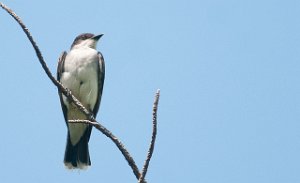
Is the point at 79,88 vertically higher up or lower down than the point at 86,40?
lower down

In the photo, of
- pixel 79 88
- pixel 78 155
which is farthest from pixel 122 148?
pixel 79 88

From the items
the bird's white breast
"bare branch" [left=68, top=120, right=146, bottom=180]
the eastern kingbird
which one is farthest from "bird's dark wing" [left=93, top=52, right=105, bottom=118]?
"bare branch" [left=68, top=120, right=146, bottom=180]

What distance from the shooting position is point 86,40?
398 inches

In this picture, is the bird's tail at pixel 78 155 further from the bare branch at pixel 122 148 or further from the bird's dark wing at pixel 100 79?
the bare branch at pixel 122 148

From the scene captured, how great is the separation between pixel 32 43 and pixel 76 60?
13.8 feet

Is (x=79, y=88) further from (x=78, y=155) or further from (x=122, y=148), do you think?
(x=122, y=148)

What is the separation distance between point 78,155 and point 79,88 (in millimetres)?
1015

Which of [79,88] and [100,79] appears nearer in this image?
[79,88]

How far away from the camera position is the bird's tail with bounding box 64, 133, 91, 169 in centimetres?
872

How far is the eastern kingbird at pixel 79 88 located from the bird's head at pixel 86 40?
1.25ft

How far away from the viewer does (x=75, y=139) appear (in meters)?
9.27

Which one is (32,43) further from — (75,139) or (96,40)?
(96,40)

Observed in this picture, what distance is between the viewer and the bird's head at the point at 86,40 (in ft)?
33.0

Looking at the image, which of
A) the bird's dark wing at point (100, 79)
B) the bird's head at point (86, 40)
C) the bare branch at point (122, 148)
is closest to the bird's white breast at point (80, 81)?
the bird's dark wing at point (100, 79)
